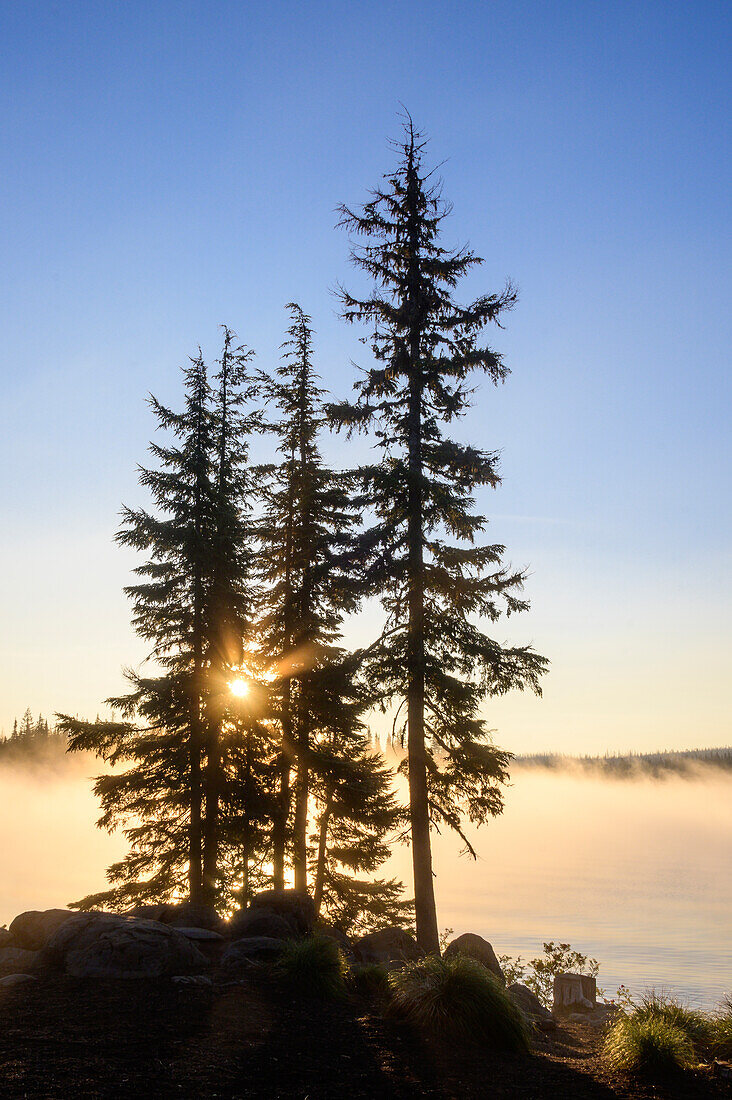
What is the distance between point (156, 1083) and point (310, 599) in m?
16.1

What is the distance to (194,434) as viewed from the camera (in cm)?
2250

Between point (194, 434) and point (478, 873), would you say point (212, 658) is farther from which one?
point (478, 873)

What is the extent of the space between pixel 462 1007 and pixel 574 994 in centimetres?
772

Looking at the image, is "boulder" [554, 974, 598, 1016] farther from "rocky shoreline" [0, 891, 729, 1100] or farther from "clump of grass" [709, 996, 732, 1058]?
"clump of grass" [709, 996, 732, 1058]

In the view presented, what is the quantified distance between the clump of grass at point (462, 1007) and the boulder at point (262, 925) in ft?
13.1

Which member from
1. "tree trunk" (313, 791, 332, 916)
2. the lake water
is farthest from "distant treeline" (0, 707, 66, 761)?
"tree trunk" (313, 791, 332, 916)

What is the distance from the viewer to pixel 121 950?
1104 centimetres

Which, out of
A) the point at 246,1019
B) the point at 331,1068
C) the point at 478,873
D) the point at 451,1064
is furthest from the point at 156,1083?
the point at 478,873

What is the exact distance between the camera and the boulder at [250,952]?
1191 centimetres

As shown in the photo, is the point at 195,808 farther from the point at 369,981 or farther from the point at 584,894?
the point at 584,894

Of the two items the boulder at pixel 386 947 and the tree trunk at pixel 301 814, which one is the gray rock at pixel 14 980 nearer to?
the boulder at pixel 386 947

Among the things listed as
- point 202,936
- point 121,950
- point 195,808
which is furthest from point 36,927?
point 195,808

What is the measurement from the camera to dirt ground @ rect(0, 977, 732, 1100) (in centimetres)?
668

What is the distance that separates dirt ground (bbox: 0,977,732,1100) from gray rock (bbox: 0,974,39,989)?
9.2 inches
